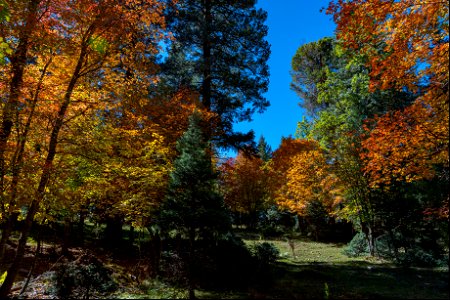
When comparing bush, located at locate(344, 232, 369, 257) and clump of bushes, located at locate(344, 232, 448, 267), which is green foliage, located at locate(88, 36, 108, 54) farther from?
bush, located at locate(344, 232, 369, 257)

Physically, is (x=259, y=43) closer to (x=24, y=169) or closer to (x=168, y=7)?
(x=168, y=7)

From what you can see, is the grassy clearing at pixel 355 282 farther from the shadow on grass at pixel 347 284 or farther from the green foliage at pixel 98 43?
the green foliage at pixel 98 43

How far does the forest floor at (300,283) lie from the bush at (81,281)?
291mm

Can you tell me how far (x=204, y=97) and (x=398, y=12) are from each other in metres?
10.1

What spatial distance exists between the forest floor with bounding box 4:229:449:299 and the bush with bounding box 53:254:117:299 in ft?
0.95

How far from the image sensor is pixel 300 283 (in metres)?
10.3

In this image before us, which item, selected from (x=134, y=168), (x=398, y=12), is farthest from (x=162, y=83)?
(x=398, y=12)

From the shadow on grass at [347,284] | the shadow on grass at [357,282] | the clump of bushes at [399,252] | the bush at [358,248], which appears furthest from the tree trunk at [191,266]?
the bush at [358,248]

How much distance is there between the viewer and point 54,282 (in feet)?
30.4

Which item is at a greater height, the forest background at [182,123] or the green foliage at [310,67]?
the green foliage at [310,67]

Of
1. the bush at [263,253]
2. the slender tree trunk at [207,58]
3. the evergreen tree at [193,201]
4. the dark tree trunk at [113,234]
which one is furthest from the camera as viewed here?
the dark tree trunk at [113,234]

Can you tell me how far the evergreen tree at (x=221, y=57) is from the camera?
1460 cm

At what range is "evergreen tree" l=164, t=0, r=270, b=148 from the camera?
1460cm

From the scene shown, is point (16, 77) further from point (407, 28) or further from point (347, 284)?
point (347, 284)
